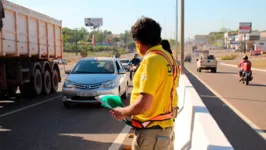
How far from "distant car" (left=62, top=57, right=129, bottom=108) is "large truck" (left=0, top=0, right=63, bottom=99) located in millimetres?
1983

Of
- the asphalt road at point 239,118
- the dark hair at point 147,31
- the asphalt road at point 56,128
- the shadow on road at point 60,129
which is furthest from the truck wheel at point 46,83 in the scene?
the dark hair at point 147,31

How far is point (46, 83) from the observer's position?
14773mm

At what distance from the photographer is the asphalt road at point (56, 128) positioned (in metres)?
6.47

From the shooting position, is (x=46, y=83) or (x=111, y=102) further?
(x=46, y=83)

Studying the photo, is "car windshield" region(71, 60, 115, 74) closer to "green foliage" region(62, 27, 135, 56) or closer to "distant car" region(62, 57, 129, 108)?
"distant car" region(62, 57, 129, 108)

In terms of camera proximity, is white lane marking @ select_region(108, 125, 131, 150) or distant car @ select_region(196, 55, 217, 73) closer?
white lane marking @ select_region(108, 125, 131, 150)

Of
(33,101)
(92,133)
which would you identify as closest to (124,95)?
(33,101)

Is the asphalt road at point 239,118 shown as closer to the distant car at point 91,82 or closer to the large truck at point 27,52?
the distant car at point 91,82

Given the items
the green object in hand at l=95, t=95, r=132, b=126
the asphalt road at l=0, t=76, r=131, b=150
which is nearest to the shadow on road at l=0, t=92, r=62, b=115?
the asphalt road at l=0, t=76, r=131, b=150

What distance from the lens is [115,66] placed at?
1200 cm

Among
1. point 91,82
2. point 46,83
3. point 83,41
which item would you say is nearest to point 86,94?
point 91,82

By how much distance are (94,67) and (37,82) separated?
3.16 meters

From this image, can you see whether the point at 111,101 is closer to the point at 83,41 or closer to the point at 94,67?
the point at 94,67

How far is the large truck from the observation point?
1112 centimetres
